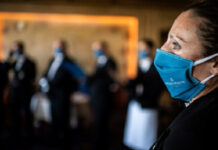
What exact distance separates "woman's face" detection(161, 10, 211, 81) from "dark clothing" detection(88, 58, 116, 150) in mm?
2478

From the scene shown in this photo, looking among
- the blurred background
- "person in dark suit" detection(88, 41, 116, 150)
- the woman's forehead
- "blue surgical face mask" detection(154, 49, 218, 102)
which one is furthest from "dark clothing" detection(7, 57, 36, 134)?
the woman's forehead

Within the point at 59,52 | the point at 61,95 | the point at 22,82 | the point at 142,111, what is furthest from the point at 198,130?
the point at 22,82

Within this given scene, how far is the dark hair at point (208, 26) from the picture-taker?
2.10 ft

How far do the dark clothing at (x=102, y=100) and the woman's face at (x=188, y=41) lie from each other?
2478 mm

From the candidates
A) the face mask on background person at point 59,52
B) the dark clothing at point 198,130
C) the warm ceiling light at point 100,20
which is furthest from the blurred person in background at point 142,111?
Answer: the warm ceiling light at point 100,20

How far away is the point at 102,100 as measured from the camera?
125 inches

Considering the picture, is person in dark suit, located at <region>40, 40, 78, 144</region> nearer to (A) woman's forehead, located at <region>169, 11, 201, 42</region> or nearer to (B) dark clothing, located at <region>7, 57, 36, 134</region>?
(B) dark clothing, located at <region>7, 57, 36, 134</region>

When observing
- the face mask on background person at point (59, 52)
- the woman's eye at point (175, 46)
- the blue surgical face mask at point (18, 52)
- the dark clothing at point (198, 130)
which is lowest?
the blue surgical face mask at point (18, 52)

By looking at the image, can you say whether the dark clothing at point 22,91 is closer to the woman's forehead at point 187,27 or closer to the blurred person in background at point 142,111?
the blurred person in background at point 142,111

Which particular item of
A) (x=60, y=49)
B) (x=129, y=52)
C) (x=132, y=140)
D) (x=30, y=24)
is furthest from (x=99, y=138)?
(x=30, y=24)

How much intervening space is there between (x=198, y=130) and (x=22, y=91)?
12.1 ft

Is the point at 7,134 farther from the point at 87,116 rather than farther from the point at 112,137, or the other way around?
the point at 112,137

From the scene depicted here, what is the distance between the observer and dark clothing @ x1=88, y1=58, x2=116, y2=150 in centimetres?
318

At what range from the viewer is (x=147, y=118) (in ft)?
9.30
